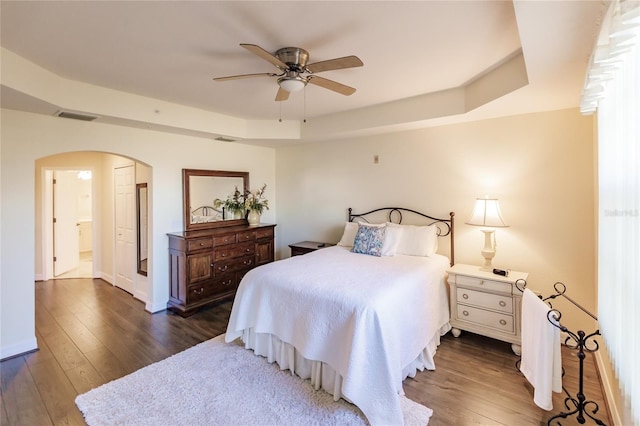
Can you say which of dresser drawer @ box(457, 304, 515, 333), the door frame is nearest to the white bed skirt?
dresser drawer @ box(457, 304, 515, 333)

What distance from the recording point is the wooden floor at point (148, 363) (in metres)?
2.11

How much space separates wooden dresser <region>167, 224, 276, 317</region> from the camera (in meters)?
3.86

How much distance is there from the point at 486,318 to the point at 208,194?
4.02 meters

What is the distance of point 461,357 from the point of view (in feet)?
9.20

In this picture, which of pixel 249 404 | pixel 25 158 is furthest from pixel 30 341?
pixel 249 404

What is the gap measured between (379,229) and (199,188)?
8.99ft

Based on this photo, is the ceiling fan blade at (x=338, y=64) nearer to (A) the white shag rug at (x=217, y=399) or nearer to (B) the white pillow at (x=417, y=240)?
(B) the white pillow at (x=417, y=240)

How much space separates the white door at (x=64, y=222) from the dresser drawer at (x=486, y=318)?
6.97 metres

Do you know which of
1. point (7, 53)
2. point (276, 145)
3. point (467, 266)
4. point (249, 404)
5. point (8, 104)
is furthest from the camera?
point (276, 145)

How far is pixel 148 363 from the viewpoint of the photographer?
2.72 m

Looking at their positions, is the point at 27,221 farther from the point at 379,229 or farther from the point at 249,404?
the point at 379,229

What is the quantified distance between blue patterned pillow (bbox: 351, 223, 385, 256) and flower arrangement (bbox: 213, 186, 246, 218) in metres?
2.18

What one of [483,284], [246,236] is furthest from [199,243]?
[483,284]

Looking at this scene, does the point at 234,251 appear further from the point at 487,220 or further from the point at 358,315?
the point at 487,220
